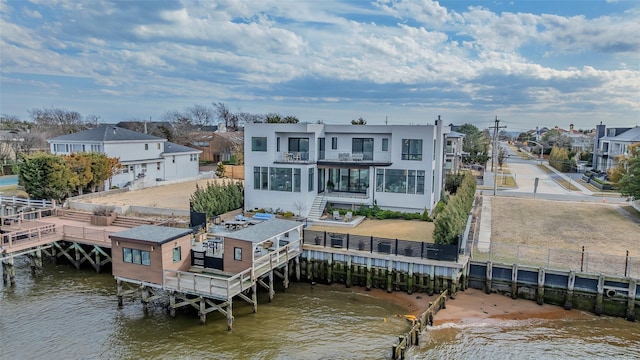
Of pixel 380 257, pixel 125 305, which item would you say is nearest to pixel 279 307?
pixel 380 257

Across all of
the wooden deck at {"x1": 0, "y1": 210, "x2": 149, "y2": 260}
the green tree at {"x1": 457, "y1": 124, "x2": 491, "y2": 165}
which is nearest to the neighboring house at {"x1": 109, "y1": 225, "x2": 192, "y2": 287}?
the wooden deck at {"x1": 0, "y1": 210, "x2": 149, "y2": 260}

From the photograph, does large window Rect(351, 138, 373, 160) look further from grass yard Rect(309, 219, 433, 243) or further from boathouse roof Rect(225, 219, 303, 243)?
boathouse roof Rect(225, 219, 303, 243)

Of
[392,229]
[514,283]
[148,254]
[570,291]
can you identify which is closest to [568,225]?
[570,291]

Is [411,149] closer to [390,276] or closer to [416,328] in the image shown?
[390,276]

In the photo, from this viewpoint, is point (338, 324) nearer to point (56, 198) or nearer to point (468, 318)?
point (468, 318)

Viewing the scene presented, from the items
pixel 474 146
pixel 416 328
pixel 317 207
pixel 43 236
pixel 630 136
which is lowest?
pixel 416 328

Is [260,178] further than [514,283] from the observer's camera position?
Yes
